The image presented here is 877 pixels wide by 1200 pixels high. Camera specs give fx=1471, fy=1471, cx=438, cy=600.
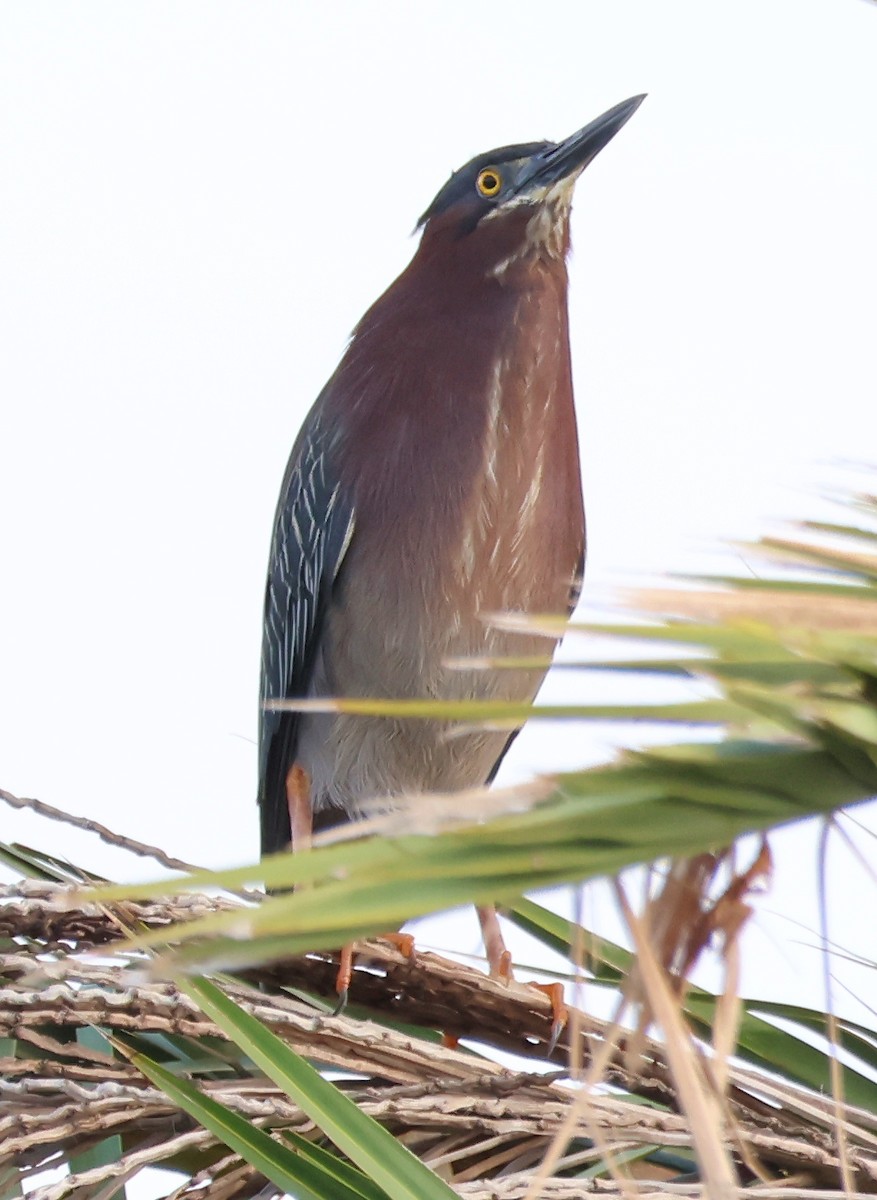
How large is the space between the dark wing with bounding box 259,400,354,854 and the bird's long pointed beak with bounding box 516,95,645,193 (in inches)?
26.3

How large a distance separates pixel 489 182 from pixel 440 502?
0.76m

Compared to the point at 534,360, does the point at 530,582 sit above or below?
below

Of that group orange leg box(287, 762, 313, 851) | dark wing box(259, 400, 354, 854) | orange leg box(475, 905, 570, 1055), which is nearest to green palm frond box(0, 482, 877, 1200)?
orange leg box(475, 905, 570, 1055)

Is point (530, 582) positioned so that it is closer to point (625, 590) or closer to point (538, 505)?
point (538, 505)

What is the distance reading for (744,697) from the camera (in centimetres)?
53

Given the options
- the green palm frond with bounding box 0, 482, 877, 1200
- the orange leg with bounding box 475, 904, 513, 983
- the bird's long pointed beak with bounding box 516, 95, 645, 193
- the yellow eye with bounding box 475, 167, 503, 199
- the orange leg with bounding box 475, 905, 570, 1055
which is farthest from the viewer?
the yellow eye with bounding box 475, 167, 503, 199

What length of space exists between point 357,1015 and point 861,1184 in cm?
62

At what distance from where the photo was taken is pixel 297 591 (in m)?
3.10

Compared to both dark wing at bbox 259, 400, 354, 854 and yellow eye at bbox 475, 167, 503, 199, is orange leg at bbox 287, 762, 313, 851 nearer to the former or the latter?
dark wing at bbox 259, 400, 354, 854

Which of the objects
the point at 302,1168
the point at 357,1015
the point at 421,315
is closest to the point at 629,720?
the point at 302,1168

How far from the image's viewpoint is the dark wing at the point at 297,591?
9.64ft

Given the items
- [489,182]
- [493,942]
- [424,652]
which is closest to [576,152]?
[489,182]

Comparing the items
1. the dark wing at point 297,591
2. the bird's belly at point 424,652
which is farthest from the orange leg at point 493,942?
the dark wing at point 297,591

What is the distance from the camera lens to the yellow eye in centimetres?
306
